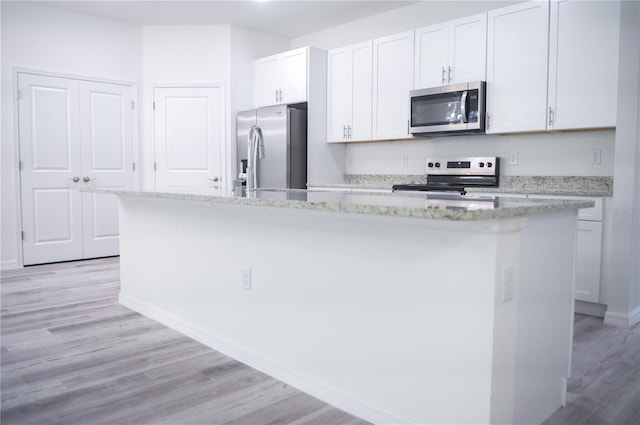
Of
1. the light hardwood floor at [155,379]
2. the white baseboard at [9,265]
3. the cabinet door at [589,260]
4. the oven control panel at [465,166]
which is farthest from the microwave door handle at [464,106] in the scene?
the white baseboard at [9,265]

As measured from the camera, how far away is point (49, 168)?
521 cm

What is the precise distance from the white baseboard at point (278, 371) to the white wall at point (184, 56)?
2.98 m

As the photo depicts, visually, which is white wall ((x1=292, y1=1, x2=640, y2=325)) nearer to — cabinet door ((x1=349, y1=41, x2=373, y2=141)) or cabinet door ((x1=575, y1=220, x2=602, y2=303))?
cabinet door ((x1=575, y1=220, x2=602, y2=303))

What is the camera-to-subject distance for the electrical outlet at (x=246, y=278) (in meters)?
2.49

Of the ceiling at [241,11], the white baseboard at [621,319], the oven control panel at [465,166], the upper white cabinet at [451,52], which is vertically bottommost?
the white baseboard at [621,319]

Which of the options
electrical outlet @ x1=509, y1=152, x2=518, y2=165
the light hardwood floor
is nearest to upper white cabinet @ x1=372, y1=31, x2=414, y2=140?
electrical outlet @ x1=509, y1=152, x2=518, y2=165

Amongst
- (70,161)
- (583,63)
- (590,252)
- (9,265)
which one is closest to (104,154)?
(70,161)

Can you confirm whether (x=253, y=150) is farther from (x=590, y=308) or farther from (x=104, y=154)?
(x=104, y=154)

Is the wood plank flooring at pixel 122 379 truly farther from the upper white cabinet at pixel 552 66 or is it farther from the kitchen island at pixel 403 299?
the upper white cabinet at pixel 552 66

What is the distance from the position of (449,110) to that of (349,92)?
49.8 inches

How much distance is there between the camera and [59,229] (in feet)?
17.4

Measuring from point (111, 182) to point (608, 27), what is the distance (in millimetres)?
4867

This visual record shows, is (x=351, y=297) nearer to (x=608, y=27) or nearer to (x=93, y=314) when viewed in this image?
(x=93, y=314)

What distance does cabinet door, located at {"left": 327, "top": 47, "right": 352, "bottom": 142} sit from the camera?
5188mm
